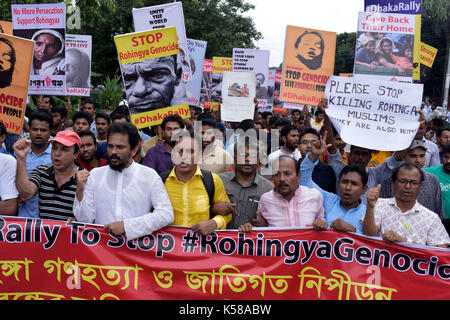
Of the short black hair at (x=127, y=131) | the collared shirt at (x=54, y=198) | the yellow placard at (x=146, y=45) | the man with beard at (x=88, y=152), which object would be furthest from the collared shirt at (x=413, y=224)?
the yellow placard at (x=146, y=45)

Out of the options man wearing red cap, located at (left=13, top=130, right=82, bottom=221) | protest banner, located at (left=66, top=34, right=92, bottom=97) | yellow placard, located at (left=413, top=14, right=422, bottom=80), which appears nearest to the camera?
man wearing red cap, located at (left=13, top=130, right=82, bottom=221)

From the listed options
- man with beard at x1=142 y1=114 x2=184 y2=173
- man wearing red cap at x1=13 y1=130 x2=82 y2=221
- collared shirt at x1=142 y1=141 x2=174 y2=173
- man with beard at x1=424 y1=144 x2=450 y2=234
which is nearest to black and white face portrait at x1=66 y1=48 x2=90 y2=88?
man with beard at x1=142 y1=114 x2=184 y2=173

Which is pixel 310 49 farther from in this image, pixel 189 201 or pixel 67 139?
pixel 67 139

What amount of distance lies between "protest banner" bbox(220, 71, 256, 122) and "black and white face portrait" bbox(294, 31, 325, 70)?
61.7 inches

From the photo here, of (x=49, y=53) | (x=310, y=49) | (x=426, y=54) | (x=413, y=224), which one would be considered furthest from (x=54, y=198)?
(x=426, y=54)

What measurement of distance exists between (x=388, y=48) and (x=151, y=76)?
127 inches

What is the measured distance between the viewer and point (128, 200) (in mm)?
3738

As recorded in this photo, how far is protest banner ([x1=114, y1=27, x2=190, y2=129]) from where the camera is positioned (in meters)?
6.16

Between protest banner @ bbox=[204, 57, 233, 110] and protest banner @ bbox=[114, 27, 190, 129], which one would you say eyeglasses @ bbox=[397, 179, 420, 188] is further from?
protest banner @ bbox=[204, 57, 233, 110]

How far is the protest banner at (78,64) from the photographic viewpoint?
9258 millimetres

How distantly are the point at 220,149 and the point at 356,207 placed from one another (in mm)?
1880

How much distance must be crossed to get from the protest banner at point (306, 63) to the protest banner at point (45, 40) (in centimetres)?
337

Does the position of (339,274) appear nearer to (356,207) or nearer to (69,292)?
(356,207)

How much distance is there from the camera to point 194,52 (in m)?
10.4
